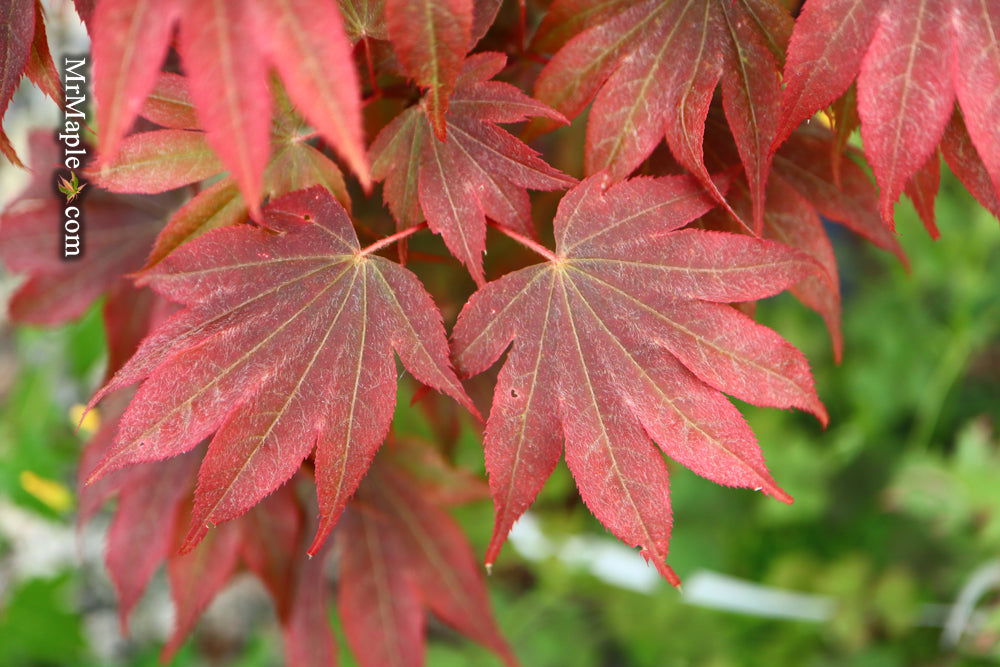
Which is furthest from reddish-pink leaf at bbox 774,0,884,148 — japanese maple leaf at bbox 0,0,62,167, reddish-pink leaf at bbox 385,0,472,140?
japanese maple leaf at bbox 0,0,62,167

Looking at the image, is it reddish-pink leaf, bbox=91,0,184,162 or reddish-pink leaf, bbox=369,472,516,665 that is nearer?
reddish-pink leaf, bbox=91,0,184,162

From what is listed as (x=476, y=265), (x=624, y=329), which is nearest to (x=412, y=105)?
(x=476, y=265)

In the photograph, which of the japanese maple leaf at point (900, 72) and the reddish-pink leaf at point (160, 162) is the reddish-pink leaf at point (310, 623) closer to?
the reddish-pink leaf at point (160, 162)

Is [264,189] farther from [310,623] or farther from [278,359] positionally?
[310,623]

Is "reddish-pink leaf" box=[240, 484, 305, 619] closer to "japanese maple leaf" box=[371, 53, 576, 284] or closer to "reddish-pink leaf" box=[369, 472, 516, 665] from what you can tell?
"reddish-pink leaf" box=[369, 472, 516, 665]

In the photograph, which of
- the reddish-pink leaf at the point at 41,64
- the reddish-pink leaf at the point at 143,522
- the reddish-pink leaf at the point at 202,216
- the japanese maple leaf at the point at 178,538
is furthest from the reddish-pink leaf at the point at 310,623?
the reddish-pink leaf at the point at 41,64

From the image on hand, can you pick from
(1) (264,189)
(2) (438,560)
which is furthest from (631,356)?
(2) (438,560)
